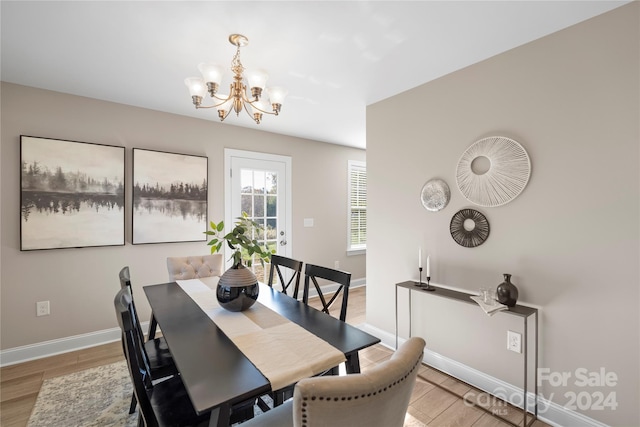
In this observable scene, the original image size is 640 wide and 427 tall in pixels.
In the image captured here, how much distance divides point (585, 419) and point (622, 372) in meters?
0.37

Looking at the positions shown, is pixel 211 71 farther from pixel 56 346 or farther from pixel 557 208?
pixel 56 346

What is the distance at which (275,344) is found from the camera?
132cm

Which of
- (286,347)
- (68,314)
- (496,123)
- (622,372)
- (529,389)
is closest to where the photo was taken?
(286,347)

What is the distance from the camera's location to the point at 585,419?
1.70 meters

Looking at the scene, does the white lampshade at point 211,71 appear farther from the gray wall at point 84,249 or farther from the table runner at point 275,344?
the gray wall at point 84,249

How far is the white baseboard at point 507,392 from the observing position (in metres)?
1.74

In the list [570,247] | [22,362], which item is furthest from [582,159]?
[22,362]

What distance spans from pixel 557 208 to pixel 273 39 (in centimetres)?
212

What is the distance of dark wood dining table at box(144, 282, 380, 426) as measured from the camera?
99 centimetres

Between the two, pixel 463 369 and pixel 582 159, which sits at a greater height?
pixel 582 159

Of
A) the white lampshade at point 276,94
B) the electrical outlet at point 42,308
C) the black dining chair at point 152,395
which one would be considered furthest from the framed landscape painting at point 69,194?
the white lampshade at point 276,94

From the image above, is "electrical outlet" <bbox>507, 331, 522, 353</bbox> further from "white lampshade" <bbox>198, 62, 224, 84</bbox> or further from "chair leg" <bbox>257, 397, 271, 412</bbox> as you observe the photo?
"white lampshade" <bbox>198, 62, 224, 84</bbox>

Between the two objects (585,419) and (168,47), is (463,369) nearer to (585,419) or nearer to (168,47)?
(585,419)

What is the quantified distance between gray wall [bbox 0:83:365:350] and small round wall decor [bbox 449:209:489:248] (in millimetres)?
2675
